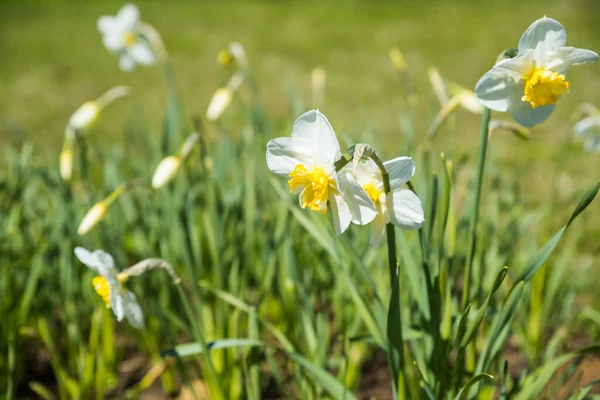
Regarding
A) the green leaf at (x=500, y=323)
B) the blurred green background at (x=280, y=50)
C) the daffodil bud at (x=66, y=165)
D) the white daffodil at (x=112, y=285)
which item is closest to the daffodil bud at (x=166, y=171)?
the white daffodil at (x=112, y=285)

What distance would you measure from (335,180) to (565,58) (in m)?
0.51

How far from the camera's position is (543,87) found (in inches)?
43.7

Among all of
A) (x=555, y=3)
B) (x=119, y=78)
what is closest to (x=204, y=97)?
(x=119, y=78)

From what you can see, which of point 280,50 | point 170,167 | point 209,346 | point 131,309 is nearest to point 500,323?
point 209,346

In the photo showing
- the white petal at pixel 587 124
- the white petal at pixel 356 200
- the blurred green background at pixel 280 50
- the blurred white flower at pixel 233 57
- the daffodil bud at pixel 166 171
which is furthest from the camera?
the blurred green background at pixel 280 50

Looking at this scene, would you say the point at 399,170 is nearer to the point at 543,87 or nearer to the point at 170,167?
the point at 543,87

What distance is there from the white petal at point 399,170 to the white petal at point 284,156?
15 cm

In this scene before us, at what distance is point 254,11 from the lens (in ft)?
28.3

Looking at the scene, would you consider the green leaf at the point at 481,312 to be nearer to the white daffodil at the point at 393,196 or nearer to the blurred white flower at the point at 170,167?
the white daffodil at the point at 393,196

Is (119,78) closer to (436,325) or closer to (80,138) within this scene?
(80,138)

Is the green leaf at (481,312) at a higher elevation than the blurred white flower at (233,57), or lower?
lower

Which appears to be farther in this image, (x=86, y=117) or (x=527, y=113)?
(x=86, y=117)

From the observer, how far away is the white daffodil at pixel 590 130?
1965mm

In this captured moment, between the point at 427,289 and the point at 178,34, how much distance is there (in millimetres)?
7020
